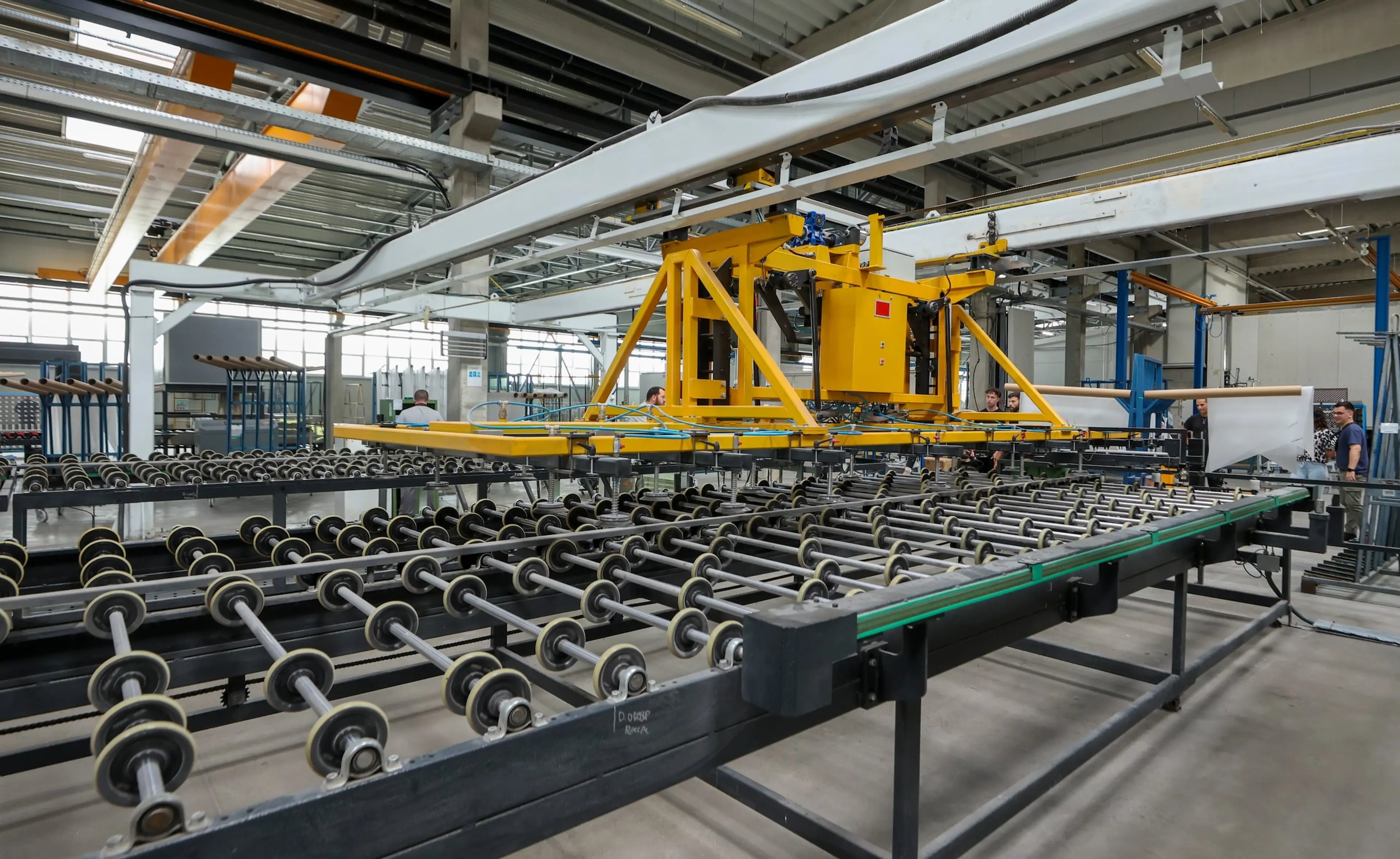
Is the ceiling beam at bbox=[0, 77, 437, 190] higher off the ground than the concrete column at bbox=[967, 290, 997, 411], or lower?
higher

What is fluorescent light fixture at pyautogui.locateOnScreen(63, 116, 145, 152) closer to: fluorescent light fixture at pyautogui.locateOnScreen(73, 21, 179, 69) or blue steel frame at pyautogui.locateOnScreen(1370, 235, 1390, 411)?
fluorescent light fixture at pyautogui.locateOnScreen(73, 21, 179, 69)

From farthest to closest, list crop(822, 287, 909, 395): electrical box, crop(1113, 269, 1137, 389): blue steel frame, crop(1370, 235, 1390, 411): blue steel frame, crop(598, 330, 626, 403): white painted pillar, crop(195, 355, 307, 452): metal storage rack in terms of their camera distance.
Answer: crop(598, 330, 626, 403): white painted pillar, crop(195, 355, 307, 452): metal storage rack, crop(1113, 269, 1137, 389): blue steel frame, crop(1370, 235, 1390, 411): blue steel frame, crop(822, 287, 909, 395): electrical box

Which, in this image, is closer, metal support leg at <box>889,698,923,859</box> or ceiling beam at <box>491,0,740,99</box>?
metal support leg at <box>889,698,923,859</box>

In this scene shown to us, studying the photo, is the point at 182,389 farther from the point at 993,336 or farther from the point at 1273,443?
the point at 1273,443

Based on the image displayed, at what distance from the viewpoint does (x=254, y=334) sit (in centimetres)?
1237

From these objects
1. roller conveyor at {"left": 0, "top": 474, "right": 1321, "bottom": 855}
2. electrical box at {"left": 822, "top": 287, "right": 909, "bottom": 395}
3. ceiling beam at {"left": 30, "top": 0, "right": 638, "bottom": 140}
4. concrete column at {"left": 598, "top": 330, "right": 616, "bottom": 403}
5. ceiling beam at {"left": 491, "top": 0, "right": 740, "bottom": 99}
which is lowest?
roller conveyor at {"left": 0, "top": 474, "right": 1321, "bottom": 855}

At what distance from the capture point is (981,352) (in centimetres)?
1092

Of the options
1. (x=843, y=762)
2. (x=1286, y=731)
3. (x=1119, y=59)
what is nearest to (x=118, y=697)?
(x=843, y=762)

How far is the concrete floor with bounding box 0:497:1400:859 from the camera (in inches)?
95.0

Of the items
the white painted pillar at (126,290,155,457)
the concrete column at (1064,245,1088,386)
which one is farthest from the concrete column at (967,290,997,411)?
the white painted pillar at (126,290,155,457)

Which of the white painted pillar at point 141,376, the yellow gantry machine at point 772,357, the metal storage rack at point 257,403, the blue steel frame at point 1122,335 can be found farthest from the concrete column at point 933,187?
the white painted pillar at point 141,376

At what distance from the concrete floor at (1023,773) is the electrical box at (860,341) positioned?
5.40 feet

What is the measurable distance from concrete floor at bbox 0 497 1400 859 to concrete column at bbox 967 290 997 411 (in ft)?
14.6

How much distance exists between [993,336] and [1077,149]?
292cm
